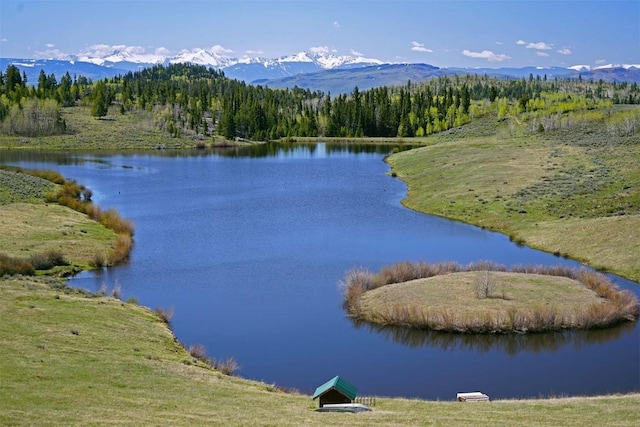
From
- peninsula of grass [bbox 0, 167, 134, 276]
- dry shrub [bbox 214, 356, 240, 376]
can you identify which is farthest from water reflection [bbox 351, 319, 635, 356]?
peninsula of grass [bbox 0, 167, 134, 276]

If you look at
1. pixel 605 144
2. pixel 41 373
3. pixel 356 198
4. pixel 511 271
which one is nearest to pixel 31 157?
pixel 356 198

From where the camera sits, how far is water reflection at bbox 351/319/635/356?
37469 millimetres

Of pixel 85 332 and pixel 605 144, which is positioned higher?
pixel 605 144

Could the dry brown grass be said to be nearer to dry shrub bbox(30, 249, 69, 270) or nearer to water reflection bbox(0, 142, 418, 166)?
dry shrub bbox(30, 249, 69, 270)

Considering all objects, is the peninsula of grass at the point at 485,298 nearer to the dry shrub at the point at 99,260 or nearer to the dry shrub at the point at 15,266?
the dry shrub at the point at 99,260

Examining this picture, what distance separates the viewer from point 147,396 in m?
23.6

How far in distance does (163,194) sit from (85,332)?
61.8 m

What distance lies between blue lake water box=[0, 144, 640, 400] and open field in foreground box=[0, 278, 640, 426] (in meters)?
4.34

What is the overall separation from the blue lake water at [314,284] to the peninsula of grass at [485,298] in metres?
0.98

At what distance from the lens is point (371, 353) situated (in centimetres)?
3678

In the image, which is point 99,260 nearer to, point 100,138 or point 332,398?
point 332,398

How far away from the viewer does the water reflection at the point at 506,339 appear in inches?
1475

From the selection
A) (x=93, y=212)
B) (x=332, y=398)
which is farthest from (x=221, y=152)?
(x=332, y=398)

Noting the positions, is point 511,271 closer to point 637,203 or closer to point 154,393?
point 637,203
